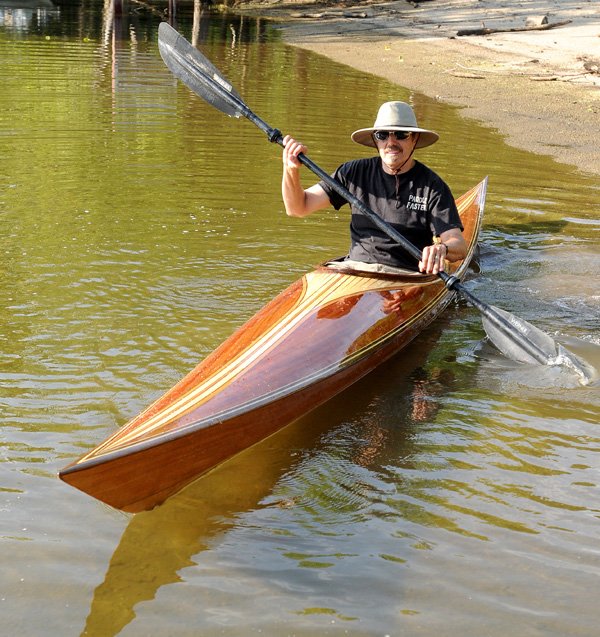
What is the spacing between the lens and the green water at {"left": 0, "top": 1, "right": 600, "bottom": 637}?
9.98ft

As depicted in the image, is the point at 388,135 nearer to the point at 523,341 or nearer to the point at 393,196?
the point at 393,196

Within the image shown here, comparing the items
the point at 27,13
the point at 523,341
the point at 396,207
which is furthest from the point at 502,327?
the point at 27,13

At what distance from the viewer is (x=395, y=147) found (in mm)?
4859

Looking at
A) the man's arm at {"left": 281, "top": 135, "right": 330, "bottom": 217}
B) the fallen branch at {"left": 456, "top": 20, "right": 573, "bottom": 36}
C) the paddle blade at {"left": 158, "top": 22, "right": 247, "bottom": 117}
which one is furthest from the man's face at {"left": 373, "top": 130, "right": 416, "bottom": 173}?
the fallen branch at {"left": 456, "top": 20, "right": 573, "bottom": 36}

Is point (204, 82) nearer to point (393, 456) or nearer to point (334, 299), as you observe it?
point (334, 299)

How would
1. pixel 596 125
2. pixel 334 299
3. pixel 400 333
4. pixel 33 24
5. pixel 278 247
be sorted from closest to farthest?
1. pixel 334 299
2. pixel 400 333
3. pixel 278 247
4. pixel 596 125
5. pixel 33 24

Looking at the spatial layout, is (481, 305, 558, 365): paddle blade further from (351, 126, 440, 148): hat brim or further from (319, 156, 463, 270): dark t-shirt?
(351, 126, 440, 148): hat brim

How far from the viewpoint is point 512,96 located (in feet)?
45.1

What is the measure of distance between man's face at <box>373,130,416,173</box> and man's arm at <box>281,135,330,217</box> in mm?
408

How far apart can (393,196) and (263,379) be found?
159 cm

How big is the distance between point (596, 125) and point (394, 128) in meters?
7.74

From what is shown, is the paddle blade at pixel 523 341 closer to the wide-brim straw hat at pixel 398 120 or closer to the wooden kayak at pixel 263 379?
the wooden kayak at pixel 263 379

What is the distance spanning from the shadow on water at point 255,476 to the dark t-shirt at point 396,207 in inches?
24.0

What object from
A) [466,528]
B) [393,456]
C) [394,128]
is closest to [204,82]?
[394,128]
